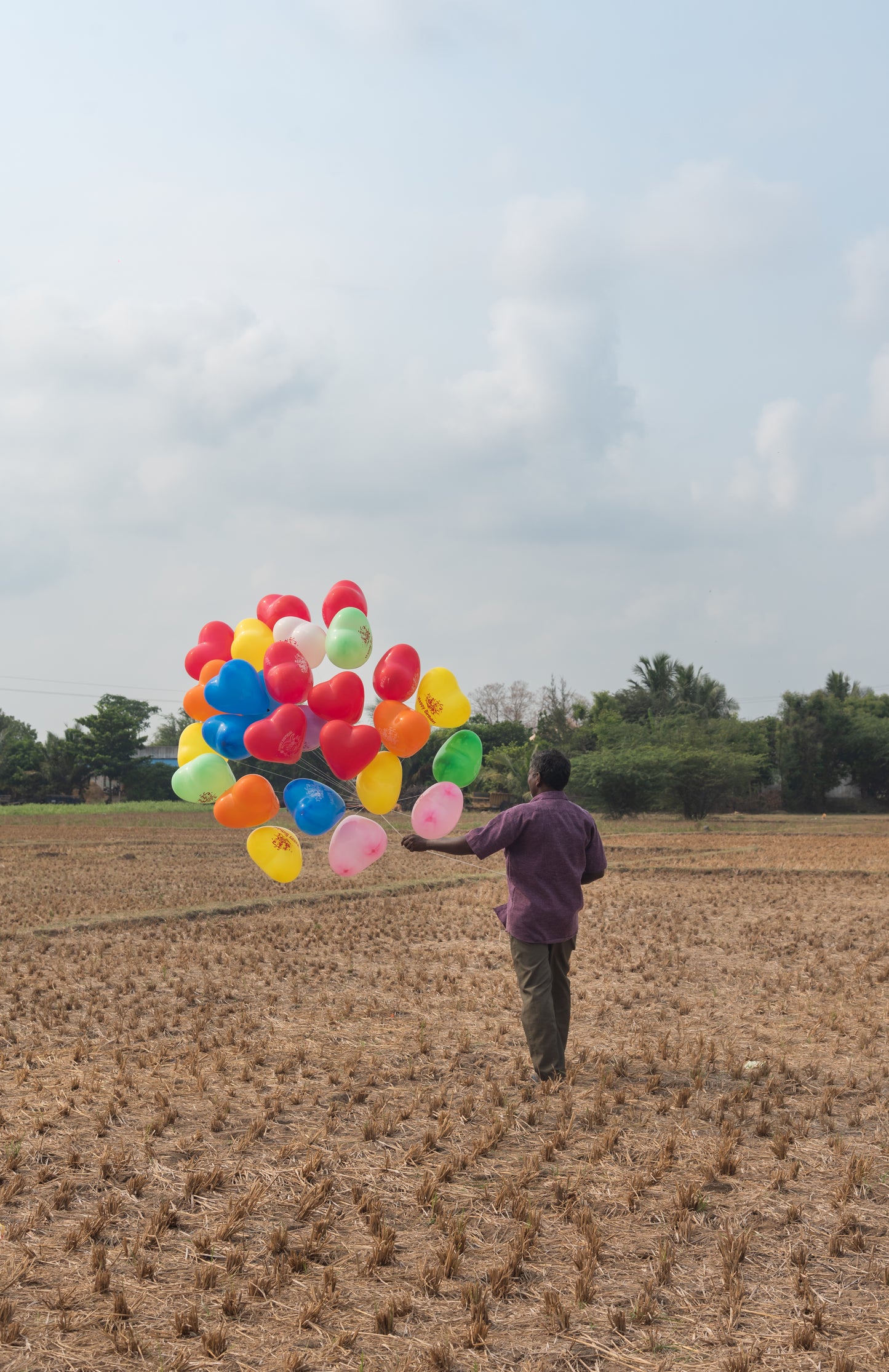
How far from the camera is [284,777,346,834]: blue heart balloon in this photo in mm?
6340

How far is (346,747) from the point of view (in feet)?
20.6

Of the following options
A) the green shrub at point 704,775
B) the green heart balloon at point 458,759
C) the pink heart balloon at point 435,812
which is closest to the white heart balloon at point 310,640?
the green heart balloon at point 458,759

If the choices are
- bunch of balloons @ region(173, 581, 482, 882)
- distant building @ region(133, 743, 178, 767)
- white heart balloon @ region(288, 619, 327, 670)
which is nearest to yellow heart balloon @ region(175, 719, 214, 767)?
bunch of balloons @ region(173, 581, 482, 882)

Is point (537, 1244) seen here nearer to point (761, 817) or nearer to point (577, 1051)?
point (577, 1051)

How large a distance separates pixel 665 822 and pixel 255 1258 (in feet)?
112

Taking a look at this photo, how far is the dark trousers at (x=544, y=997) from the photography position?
5914mm

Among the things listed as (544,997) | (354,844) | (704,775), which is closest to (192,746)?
(354,844)

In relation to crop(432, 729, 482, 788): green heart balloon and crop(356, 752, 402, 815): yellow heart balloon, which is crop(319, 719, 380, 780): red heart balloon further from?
crop(432, 729, 482, 788): green heart balloon

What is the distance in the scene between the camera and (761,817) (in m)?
42.4

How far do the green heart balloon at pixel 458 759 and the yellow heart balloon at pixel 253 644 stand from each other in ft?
4.48

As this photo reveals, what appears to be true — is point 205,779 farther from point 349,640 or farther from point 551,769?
point 551,769

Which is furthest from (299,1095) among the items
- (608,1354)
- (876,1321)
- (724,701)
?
(724,701)

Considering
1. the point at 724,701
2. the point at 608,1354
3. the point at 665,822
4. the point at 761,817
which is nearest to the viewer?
the point at 608,1354

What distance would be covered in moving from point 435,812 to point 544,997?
4.26 feet
